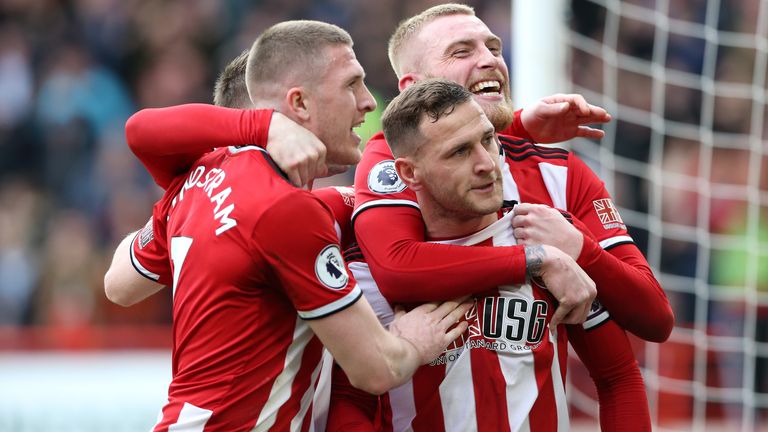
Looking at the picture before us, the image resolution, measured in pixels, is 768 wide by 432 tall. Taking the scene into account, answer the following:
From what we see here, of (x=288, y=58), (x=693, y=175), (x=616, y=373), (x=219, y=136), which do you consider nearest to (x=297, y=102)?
(x=288, y=58)

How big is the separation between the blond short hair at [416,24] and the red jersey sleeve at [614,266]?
72cm

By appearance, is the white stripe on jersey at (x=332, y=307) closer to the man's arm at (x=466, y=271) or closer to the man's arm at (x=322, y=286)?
the man's arm at (x=322, y=286)

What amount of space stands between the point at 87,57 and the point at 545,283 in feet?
24.6

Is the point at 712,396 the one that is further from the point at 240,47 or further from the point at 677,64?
the point at 240,47

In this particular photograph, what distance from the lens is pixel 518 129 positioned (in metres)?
4.03

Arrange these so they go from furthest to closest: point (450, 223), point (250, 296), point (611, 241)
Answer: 1. point (611, 241)
2. point (450, 223)
3. point (250, 296)

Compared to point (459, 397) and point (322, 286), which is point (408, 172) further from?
point (459, 397)

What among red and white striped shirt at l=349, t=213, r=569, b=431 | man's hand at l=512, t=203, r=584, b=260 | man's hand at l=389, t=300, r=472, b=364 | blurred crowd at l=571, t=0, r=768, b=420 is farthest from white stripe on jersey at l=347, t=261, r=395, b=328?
blurred crowd at l=571, t=0, r=768, b=420

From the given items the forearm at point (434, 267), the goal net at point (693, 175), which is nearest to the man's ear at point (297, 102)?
the forearm at point (434, 267)

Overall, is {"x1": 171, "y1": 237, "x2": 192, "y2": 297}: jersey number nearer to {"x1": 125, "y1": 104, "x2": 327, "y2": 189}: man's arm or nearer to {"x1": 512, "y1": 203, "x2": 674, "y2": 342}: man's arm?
{"x1": 125, "y1": 104, "x2": 327, "y2": 189}: man's arm

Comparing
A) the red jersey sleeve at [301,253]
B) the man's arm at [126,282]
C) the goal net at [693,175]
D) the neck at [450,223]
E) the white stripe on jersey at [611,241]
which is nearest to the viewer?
the red jersey sleeve at [301,253]

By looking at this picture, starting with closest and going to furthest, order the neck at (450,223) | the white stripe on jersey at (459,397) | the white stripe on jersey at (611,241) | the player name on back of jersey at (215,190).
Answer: the player name on back of jersey at (215,190), the white stripe on jersey at (459,397), the neck at (450,223), the white stripe on jersey at (611,241)

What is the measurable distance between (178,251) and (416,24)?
132 cm

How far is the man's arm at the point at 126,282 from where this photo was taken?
3770mm
